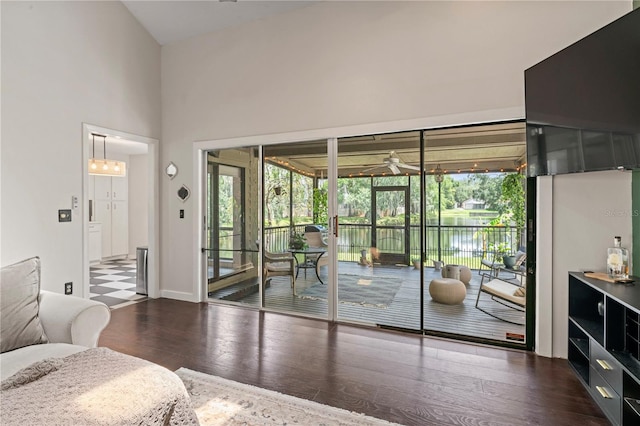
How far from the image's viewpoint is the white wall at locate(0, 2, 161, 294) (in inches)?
120

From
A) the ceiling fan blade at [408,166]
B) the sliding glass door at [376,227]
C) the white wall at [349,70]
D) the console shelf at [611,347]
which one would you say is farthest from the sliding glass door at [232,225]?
the console shelf at [611,347]

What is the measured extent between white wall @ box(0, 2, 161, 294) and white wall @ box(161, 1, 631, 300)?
29.5 inches

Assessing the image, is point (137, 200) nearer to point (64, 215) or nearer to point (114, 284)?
point (114, 284)

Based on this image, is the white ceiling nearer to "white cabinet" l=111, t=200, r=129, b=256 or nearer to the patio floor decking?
the patio floor decking

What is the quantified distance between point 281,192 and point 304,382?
2316mm

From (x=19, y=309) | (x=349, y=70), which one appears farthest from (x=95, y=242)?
(x=349, y=70)

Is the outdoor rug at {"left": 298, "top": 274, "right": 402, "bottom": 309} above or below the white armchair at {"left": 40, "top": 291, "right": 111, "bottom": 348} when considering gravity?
below

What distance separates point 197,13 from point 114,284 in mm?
4297

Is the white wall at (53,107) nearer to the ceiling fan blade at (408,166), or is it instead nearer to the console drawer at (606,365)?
the ceiling fan blade at (408,166)

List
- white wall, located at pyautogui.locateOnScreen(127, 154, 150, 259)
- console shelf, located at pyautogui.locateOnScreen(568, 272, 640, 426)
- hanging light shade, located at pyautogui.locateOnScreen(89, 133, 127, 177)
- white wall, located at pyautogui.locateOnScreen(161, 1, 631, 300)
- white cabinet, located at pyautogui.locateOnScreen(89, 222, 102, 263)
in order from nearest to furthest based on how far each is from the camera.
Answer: console shelf, located at pyautogui.locateOnScreen(568, 272, 640, 426)
white wall, located at pyautogui.locateOnScreen(161, 1, 631, 300)
hanging light shade, located at pyautogui.locateOnScreen(89, 133, 127, 177)
white cabinet, located at pyautogui.locateOnScreen(89, 222, 102, 263)
white wall, located at pyautogui.locateOnScreen(127, 154, 150, 259)

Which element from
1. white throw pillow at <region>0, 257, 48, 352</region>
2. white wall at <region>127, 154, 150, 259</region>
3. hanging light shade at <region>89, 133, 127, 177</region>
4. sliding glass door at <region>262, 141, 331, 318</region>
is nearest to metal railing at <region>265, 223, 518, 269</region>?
sliding glass door at <region>262, 141, 331, 318</region>

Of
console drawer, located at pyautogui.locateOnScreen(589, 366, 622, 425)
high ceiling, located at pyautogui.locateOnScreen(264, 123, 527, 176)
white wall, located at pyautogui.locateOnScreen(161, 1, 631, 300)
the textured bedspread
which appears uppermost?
white wall, located at pyautogui.locateOnScreen(161, 1, 631, 300)

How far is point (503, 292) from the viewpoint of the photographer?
312 centimetres

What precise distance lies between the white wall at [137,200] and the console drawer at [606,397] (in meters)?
8.40
